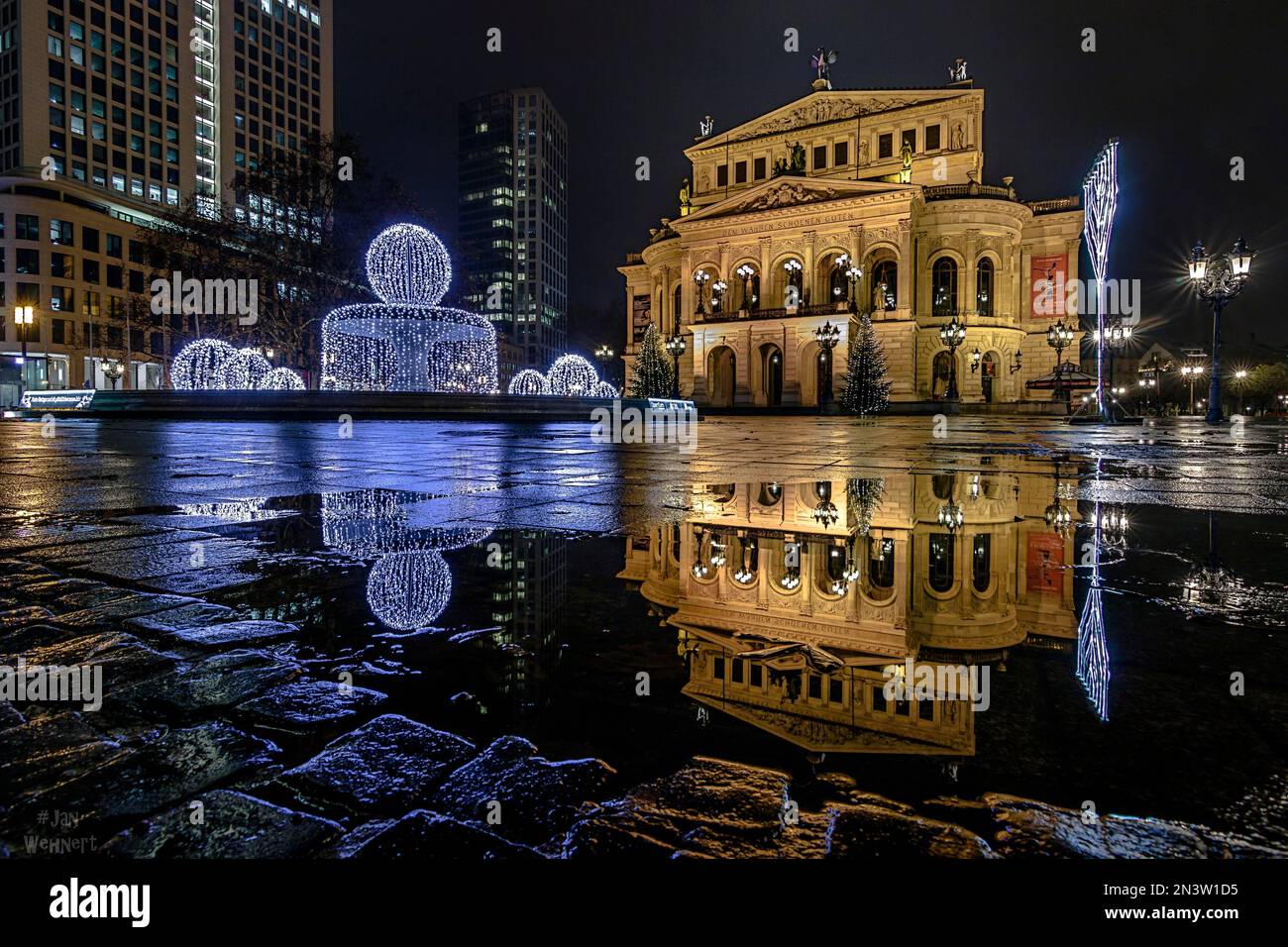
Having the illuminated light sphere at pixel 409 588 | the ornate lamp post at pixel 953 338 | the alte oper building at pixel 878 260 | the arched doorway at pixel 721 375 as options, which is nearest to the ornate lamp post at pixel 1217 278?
the ornate lamp post at pixel 953 338

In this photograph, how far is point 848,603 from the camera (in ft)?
7.50

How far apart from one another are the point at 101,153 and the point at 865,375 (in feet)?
232

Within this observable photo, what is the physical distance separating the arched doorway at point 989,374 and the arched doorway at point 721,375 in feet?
53.2

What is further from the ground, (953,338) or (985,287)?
(985,287)

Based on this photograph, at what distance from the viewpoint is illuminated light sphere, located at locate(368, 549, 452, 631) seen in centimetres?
212

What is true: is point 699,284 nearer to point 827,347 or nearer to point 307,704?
point 827,347

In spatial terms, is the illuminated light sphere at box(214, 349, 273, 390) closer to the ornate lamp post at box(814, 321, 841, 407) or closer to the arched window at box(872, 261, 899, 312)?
the ornate lamp post at box(814, 321, 841, 407)

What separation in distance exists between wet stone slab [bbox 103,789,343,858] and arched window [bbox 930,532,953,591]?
2.07 metres

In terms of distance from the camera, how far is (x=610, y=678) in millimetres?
1645

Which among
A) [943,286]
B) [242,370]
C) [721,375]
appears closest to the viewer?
[242,370]

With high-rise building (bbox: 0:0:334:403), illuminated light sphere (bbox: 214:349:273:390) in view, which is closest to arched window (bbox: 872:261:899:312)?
illuminated light sphere (bbox: 214:349:273:390)

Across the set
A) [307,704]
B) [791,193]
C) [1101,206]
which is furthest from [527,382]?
[307,704]
